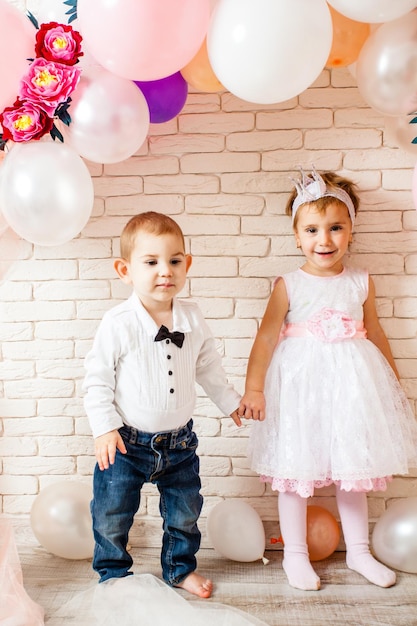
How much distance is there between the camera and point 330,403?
2062 mm

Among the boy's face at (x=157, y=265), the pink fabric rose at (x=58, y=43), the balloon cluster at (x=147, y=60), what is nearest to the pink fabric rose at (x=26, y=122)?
the balloon cluster at (x=147, y=60)

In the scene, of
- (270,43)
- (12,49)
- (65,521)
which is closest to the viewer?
(270,43)

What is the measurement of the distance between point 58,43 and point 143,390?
993 mm

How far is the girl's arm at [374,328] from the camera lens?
7.27 ft

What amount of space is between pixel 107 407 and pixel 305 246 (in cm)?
82

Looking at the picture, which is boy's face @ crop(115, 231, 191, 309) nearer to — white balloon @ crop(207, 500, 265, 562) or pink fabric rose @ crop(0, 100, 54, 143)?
pink fabric rose @ crop(0, 100, 54, 143)

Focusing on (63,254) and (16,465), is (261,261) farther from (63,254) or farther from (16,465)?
(16,465)

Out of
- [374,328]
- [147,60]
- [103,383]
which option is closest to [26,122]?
[147,60]

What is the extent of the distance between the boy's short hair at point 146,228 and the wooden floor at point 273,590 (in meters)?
1.07

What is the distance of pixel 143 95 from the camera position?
74.6 inches

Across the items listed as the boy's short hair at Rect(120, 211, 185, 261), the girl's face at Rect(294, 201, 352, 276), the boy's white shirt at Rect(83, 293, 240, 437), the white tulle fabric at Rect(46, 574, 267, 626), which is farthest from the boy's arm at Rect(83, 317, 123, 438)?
the girl's face at Rect(294, 201, 352, 276)

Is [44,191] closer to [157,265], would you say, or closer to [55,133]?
[55,133]

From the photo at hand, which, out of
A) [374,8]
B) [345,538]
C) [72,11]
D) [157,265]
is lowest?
[345,538]

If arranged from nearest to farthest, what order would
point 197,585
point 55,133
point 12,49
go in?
point 12,49 → point 55,133 → point 197,585
